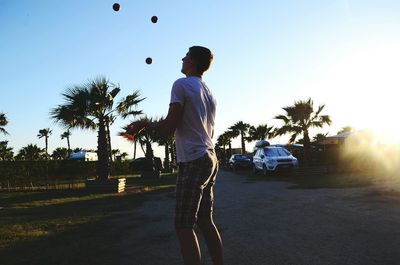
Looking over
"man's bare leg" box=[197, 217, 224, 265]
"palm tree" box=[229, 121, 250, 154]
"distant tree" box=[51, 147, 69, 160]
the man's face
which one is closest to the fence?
"man's bare leg" box=[197, 217, 224, 265]

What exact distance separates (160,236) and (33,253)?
1759mm

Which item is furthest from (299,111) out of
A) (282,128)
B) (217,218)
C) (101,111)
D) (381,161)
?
(217,218)

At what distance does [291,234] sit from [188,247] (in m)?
2.99

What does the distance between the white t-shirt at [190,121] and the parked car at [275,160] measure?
64.8 feet

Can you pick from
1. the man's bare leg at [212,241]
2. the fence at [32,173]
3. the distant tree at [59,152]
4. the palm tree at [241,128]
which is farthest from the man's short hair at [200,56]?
the distant tree at [59,152]

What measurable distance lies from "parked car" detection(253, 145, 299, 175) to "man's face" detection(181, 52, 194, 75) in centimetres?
1963

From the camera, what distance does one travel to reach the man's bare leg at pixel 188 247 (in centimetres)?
259

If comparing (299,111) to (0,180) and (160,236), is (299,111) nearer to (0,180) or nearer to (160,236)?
(0,180)

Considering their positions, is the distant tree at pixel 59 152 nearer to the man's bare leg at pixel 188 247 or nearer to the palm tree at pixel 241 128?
the palm tree at pixel 241 128

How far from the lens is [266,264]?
373 centimetres

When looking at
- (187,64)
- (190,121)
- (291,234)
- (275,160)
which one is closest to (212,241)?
(190,121)

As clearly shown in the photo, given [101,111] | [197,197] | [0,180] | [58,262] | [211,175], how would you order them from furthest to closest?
[0,180] → [101,111] → [58,262] → [211,175] → [197,197]

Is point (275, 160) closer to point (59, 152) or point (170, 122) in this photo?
point (170, 122)

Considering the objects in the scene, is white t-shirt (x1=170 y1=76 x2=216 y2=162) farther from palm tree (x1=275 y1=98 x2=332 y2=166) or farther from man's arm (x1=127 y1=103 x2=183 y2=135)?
palm tree (x1=275 y1=98 x2=332 y2=166)
